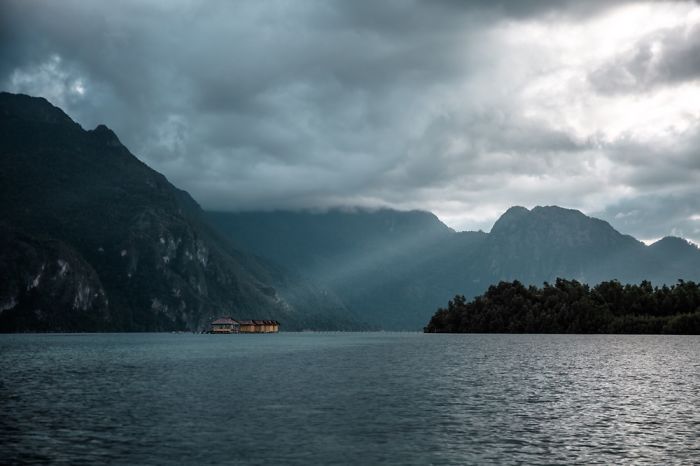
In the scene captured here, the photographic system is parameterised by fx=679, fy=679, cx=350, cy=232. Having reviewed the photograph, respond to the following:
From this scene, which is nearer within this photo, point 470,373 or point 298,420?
point 298,420

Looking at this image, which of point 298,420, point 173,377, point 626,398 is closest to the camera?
point 298,420

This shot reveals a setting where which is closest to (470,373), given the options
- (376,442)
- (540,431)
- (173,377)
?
(173,377)

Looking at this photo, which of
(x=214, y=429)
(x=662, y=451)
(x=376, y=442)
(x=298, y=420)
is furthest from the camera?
(x=298, y=420)

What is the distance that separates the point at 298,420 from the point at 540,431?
19.7 meters

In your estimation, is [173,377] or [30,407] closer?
[30,407]

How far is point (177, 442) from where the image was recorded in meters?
47.2

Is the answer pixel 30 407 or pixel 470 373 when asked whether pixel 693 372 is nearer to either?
pixel 470 373

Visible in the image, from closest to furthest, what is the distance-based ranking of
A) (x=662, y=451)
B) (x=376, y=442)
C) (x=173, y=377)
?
(x=662, y=451)
(x=376, y=442)
(x=173, y=377)

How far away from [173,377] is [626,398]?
6261 cm

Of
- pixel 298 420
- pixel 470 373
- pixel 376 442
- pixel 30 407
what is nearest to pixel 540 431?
pixel 376 442

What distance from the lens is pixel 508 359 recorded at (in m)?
143

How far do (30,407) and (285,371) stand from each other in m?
52.9

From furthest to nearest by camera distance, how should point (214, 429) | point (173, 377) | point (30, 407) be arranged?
1. point (173, 377)
2. point (30, 407)
3. point (214, 429)

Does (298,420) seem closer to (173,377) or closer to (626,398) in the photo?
(626,398)
